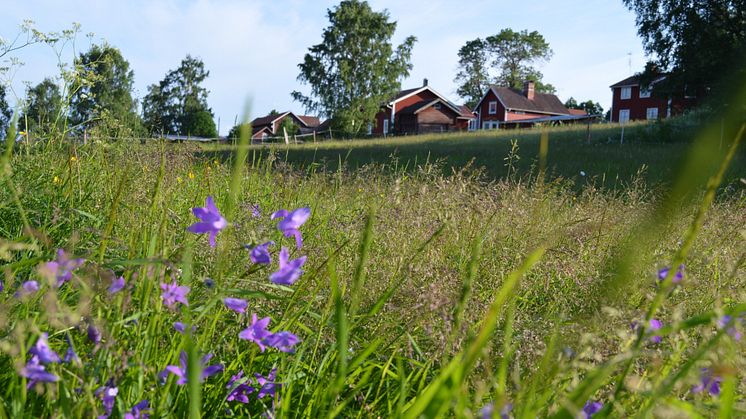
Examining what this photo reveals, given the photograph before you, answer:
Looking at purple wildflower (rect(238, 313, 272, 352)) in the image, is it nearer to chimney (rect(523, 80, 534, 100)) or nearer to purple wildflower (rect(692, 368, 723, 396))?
purple wildflower (rect(692, 368, 723, 396))

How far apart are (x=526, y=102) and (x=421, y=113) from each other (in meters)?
10.8

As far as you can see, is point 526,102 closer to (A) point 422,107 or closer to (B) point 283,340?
(A) point 422,107

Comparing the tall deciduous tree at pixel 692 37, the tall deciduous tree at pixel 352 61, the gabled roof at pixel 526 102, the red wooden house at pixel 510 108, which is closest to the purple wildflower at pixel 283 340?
the tall deciduous tree at pixel 692 37

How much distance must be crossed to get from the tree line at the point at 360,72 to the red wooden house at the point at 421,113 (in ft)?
26.9

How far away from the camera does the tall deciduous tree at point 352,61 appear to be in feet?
123

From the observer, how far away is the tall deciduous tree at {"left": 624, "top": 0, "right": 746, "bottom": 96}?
19906 mm

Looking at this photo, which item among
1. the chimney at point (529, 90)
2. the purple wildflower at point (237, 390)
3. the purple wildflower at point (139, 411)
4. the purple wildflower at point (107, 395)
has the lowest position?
the purple wildflower at point (237, 390)

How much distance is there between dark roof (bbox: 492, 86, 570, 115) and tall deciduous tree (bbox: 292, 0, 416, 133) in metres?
14.7

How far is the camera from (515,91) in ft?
171

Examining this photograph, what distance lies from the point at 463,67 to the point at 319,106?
2681 centimetres

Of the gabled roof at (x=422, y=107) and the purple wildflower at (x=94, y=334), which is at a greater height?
the gabled roof at (x=422, y=107)

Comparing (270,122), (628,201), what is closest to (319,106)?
(270,122)

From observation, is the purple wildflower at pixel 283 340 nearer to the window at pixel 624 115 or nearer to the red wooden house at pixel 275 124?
the window at pixel 624 115

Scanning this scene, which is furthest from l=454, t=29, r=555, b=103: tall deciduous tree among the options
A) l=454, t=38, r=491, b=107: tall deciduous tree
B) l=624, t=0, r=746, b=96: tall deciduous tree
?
l=624, t=0, r=746, b=96: tall deciduous tree
